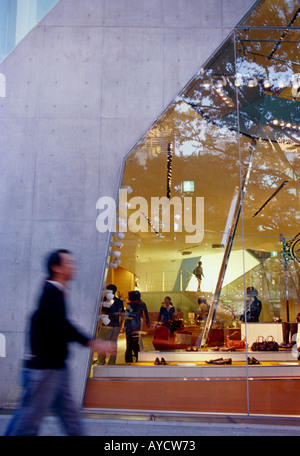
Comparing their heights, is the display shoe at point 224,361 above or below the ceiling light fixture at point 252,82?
below

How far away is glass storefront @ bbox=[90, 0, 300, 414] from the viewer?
19.6 ft

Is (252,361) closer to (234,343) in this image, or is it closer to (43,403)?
(234,343)

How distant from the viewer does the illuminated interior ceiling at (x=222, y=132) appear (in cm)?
633

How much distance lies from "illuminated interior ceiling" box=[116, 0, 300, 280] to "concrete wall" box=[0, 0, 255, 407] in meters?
0.33

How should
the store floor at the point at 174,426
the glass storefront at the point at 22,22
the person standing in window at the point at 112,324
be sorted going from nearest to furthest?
the store floor at the point at 174,426, the person standing in window at the point at 112,324, the glass storefront at the point at 22,22

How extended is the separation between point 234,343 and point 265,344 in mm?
712

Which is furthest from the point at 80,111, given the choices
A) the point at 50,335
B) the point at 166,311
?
the point at 50,335

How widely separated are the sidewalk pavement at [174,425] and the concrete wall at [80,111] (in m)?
1.33

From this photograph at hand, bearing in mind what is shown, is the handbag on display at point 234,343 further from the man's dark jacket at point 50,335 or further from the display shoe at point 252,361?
the man's dark jacket at point 50,335

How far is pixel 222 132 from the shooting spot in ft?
22.3

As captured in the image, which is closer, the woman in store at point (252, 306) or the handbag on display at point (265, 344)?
the handbag on display at point (265, 344)

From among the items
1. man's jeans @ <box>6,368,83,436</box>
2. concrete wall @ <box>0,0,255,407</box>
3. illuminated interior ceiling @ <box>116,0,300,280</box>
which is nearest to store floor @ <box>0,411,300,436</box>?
man's jeans @ <box>6,368,83,436</box>

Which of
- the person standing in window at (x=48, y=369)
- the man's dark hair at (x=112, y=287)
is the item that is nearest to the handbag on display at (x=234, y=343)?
the man's dark hair at (x=112, y=287)

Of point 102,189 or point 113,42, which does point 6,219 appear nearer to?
point 102,189
